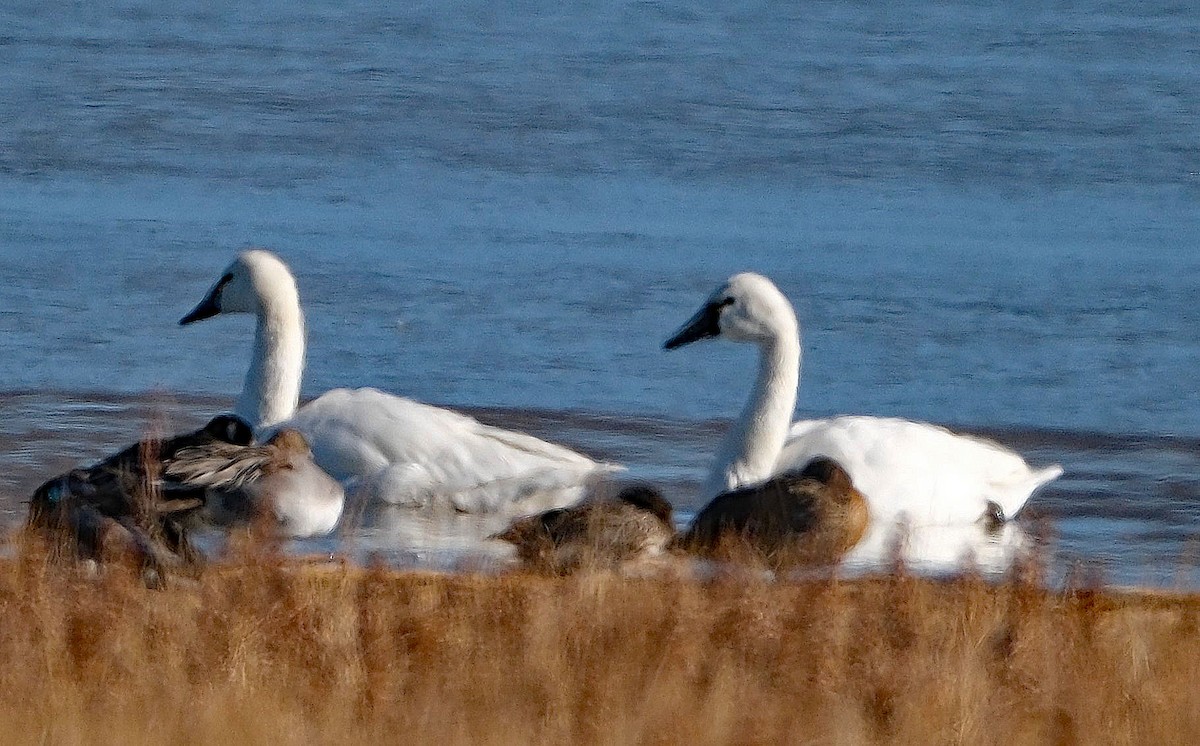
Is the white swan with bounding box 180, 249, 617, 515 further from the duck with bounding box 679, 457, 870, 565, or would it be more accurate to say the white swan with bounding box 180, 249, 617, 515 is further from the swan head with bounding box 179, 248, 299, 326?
the duck with bounding box 679, 457, 870, 565

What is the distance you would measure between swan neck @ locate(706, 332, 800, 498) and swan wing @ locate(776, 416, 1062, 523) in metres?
0.07

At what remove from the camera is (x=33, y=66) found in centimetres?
1972

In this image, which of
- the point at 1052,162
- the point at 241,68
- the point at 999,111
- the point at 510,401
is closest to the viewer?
the point at 510,401

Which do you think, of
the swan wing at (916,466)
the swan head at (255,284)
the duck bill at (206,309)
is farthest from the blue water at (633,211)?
the swan head at (255,284)

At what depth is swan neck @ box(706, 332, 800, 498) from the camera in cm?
841

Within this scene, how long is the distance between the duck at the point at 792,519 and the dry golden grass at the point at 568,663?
1.09 m

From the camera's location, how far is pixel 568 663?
5.01 m

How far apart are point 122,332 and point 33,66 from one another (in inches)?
359

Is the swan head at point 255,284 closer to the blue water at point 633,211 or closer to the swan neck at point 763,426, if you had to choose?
the blue water at point 633,211

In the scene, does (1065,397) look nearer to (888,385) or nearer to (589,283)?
(888,385)

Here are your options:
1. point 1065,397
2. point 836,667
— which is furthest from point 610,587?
point 1065,397

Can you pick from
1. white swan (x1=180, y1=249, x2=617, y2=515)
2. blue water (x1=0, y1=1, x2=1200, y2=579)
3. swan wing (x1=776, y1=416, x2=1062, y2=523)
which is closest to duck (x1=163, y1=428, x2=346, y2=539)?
white swan (x1=180, y1=249, x2=617, y2=515)

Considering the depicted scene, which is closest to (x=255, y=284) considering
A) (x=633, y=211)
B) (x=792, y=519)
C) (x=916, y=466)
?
(x=916, y=466)

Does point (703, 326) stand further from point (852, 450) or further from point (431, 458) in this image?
point (431, 458)
